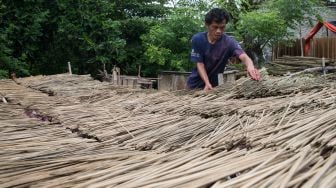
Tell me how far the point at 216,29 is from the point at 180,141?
178 centimetres

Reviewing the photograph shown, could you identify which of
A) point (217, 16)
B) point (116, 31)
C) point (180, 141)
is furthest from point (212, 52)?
point (116, 31)

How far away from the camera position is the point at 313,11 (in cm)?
993

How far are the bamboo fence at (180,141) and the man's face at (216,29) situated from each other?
2.21ft

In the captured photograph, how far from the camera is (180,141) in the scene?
5.55 feet

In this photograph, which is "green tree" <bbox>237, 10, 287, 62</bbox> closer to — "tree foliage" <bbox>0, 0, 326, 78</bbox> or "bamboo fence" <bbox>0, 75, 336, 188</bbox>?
"tree foliage" <bbox>0, 0, 326, 78</bbox>

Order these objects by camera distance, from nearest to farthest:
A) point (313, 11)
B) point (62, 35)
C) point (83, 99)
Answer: point (83, 99), point (62, 35), point (313, 11)

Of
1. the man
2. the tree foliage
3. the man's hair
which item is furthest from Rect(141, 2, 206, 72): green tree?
the man's hair

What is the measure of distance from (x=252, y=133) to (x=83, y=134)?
0.76 m

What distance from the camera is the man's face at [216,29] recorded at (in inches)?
129

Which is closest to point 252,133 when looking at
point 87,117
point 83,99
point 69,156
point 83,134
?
point 69,156

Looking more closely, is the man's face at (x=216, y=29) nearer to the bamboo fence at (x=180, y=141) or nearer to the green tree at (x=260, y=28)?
the bamboo fence at (x=180, y=141)

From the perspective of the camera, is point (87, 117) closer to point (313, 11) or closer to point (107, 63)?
point (107, 63)

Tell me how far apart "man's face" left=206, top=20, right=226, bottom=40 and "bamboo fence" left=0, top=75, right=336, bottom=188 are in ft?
2.21

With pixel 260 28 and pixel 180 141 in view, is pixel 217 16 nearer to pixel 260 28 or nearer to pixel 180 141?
pixel 180 141
